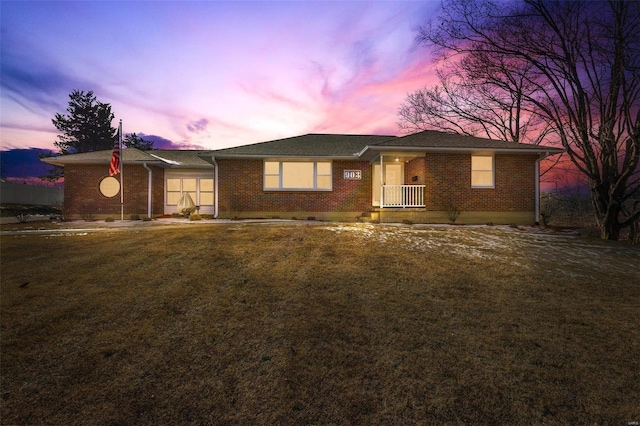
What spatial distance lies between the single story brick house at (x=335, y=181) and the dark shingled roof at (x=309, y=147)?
0.05m

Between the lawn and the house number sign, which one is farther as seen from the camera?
the house number sign

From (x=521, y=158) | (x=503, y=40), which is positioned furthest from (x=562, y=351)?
(x=503, y=40)

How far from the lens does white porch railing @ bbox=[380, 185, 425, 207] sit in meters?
14.2

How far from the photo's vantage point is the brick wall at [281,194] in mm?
15000

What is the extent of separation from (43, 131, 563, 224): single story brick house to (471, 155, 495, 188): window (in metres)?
0.04

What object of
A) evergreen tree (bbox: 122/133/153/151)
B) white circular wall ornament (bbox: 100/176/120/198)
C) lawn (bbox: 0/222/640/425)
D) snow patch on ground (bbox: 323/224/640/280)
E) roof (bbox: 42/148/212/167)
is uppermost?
evergreen tree (bbox: 122/133/153/151)

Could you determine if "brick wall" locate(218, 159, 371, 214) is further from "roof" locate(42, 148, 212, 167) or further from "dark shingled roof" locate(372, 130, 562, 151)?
"roof" locate(42, 148, 212, 167)

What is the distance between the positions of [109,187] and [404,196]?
1520 cm

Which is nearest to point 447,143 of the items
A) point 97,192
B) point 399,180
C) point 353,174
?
point 399,180

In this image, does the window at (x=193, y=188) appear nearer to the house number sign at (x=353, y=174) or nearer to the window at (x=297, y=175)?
the window at (x=297, y=175)

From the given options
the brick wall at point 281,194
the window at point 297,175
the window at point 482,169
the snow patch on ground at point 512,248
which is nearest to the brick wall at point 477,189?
the window at point 482,169

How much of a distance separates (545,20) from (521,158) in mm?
5520

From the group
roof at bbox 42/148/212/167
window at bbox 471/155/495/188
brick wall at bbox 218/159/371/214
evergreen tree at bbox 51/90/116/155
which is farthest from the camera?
evergreen tree at bbox 51/90/116/155

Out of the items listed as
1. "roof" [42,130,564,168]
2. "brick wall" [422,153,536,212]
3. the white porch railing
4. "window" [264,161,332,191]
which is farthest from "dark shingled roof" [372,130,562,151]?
"window" [264,161,332,191]
